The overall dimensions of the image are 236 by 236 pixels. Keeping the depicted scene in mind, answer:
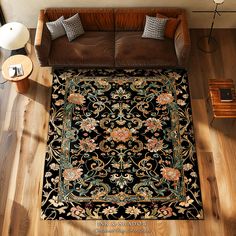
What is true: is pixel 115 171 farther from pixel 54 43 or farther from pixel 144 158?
pixel 54 43

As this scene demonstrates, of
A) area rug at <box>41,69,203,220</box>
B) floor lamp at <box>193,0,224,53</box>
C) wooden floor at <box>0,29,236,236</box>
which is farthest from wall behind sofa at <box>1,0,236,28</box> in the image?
area rug at <box>41,69,203,220</box>

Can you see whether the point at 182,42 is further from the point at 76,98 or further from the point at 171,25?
the point at 76,98

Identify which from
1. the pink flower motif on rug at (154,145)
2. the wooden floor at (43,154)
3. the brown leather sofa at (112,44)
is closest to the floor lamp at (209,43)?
the wooden floor at (43,154)

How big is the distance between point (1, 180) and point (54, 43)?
2.17 metres

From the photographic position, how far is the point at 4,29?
5.25 meters

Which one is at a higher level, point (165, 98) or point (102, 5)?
point (102, 5)

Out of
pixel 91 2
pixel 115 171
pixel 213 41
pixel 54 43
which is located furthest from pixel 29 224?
pixel 213 41

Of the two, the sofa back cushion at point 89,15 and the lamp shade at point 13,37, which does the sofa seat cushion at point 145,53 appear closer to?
the sofa back cushion at point 89,15

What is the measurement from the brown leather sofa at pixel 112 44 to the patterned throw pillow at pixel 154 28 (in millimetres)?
76

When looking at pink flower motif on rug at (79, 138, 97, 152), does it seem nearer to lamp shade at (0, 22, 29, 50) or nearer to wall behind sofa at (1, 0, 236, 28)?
lamp shade at (0, 22, 29, 50)

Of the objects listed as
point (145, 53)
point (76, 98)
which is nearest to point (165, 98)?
point (145, 53)

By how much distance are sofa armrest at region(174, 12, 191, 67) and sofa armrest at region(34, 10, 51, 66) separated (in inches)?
75.1

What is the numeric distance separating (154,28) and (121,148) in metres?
1.90

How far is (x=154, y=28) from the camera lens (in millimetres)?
5496
